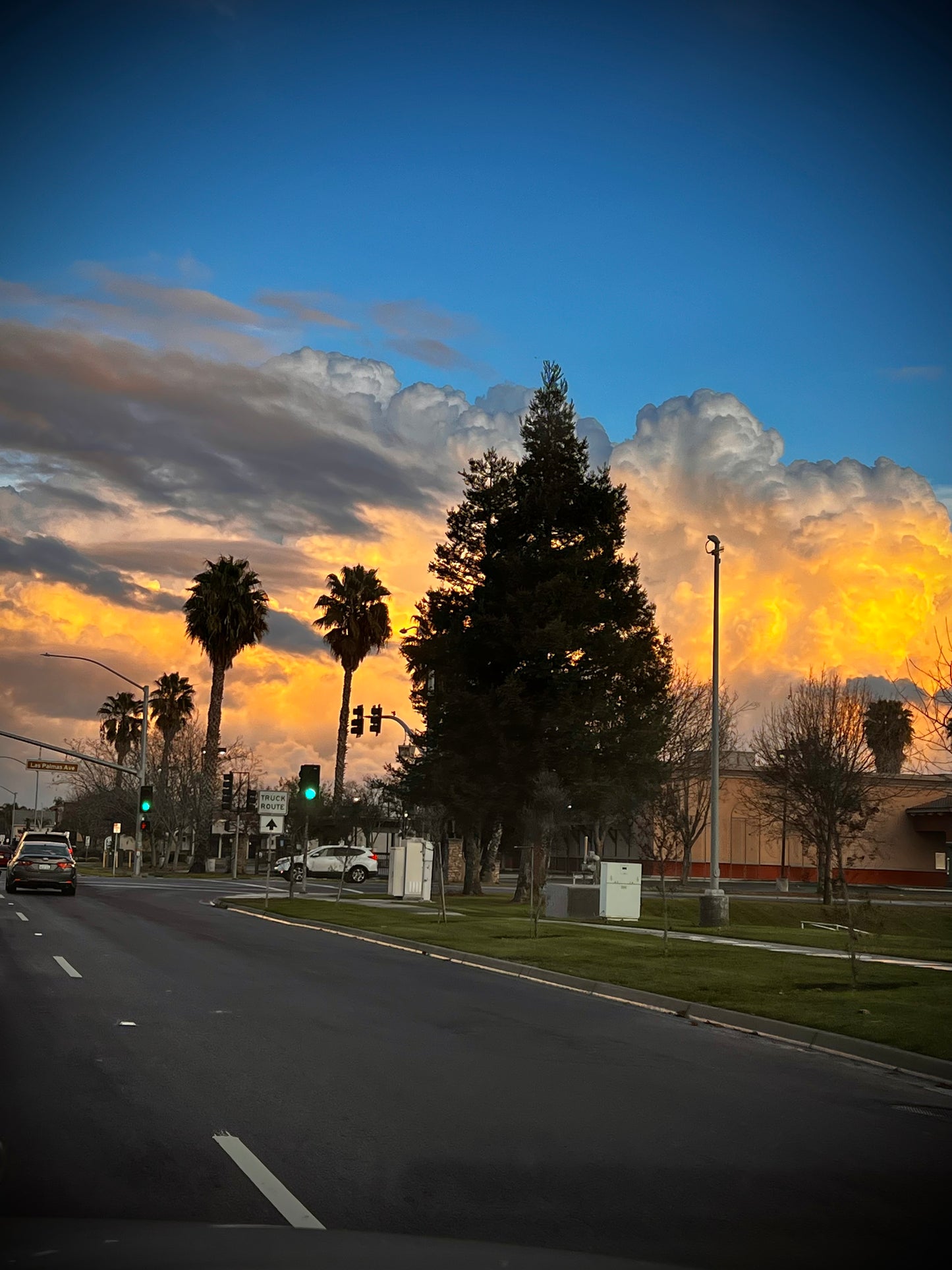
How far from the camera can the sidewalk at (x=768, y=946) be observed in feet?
67.2


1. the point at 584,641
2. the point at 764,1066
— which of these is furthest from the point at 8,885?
the point at 764,1066

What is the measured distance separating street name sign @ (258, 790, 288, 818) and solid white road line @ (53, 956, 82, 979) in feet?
54.2

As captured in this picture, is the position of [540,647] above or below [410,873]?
above

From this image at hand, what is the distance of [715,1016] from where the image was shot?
1434 cm

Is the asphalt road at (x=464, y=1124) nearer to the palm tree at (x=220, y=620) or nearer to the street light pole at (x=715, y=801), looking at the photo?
the street light pole at (x=715, y=801)

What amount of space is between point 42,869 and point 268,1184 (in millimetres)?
31317

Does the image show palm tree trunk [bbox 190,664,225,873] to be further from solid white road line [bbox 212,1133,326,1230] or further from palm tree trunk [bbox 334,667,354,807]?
solid white road line [bbox 212,1133,326,1230]

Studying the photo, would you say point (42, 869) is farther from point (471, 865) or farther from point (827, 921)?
point (827, 921)

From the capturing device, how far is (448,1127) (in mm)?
8102

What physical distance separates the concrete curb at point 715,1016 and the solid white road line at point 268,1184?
593 cm

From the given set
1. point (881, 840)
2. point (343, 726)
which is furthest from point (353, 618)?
point (881, 840)

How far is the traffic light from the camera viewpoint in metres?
34.8

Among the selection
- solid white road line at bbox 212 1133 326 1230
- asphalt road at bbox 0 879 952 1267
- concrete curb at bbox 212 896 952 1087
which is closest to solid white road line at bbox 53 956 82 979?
asphalt road at bbox 0 879 952 1267

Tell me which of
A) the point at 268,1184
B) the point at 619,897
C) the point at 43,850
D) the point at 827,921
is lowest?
the point at 268,1184
